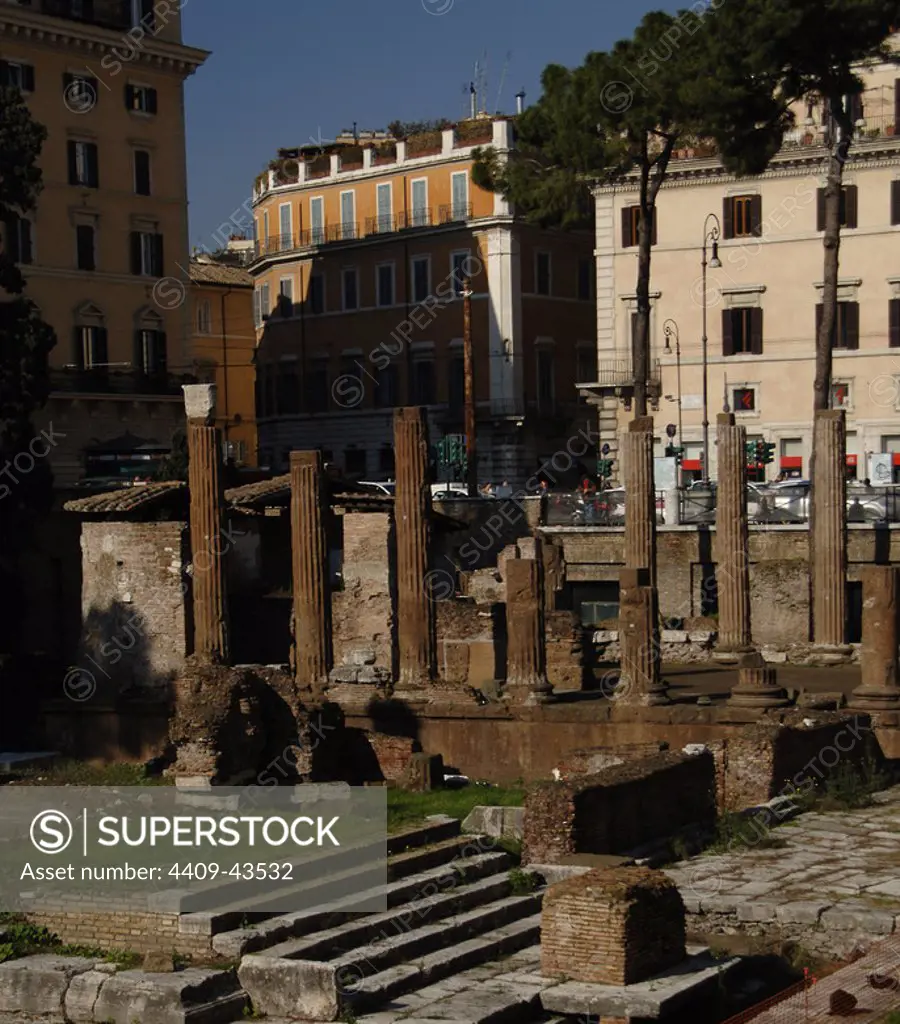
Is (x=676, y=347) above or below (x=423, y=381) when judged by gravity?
above

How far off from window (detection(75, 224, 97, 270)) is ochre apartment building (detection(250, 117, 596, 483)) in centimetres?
1165

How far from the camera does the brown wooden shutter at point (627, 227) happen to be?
47.8m

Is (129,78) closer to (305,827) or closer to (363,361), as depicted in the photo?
(363,361)

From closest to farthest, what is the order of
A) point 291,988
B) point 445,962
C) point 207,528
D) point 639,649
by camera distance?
point 291,988, point 445,962, point 639,649, point 207,528

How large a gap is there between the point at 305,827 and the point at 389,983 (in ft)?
12.4

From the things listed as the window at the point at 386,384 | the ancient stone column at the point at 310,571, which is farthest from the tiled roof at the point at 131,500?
the window at the point at 386,384

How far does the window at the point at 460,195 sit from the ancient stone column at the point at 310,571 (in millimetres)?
29471

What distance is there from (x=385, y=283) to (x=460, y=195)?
3.93 m

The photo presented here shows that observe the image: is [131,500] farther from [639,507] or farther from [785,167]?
[785,167]

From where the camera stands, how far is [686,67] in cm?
3459

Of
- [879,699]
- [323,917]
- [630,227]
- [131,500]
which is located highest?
[630,227]

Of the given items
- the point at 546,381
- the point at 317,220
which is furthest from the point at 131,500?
the point at 317,220

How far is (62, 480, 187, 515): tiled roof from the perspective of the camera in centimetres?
2944

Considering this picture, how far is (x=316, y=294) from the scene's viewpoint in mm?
59469
